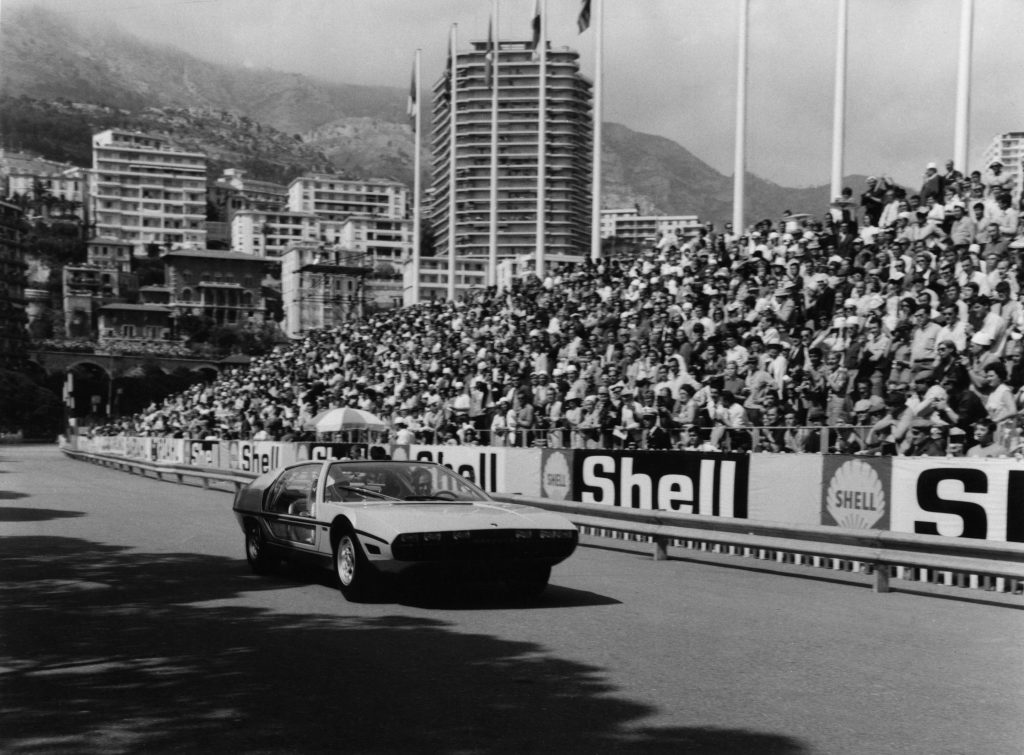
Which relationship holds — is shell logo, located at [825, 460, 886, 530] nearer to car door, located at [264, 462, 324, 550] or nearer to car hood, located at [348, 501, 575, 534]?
car hood, located at [348, 501, 575, 534]

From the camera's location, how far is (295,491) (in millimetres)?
11375

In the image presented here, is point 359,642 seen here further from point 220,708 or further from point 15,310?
point 15,310

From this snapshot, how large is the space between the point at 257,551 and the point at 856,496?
6321 mm

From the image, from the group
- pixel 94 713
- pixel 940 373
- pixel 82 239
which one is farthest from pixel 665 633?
pixel 82 239

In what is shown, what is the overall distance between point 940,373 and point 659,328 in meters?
7.29

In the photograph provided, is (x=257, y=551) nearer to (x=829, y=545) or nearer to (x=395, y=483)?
(x=395, y=483)

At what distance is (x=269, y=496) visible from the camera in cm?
1191

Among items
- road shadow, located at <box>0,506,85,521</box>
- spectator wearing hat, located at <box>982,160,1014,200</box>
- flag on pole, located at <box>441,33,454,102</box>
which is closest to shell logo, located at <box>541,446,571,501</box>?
spectator wearing hat, located at <box>982,160,1014,200</box>

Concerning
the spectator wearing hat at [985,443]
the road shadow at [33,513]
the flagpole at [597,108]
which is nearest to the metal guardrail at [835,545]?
the spectator wearing hat at [985,443]

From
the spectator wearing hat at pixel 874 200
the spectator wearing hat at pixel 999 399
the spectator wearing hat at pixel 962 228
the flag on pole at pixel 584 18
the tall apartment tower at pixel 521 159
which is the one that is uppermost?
the tall apartment tower at pixel 521 159

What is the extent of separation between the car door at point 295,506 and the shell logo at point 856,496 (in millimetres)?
5543

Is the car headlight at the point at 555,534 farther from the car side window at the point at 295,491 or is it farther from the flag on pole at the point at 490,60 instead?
the flag on pole at the point at 490,60

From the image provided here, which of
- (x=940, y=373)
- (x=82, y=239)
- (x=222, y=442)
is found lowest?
(x=222, y=442)

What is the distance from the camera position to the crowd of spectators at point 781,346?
42.9 feet
